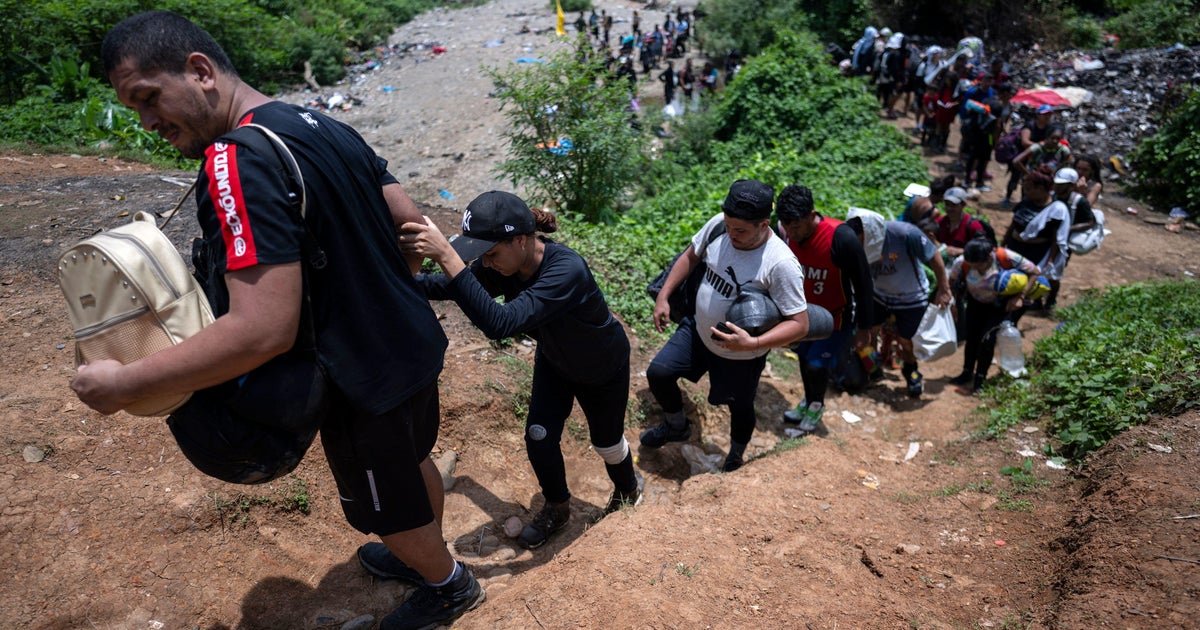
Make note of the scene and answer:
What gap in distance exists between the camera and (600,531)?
338cm

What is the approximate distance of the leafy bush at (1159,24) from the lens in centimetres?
1672

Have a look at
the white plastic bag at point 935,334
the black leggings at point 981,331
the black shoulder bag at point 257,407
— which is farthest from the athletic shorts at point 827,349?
the black shoulder bag at point 257,407

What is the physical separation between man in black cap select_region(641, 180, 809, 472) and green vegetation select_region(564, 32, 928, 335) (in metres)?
1.45

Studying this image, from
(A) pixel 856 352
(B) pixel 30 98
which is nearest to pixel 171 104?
(A) pixel 856 352

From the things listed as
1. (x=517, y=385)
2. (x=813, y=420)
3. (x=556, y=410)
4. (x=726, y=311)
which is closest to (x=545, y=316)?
(x=556, y=410)

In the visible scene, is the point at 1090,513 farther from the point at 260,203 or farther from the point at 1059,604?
the point at 260,203

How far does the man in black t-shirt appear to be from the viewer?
1895 mm

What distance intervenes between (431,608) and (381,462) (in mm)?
733

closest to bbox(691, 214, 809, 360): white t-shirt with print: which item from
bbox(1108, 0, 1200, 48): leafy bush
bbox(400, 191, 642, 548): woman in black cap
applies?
bbox(400, 191, 642, 548): woman in black cap

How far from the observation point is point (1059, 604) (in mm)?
2848

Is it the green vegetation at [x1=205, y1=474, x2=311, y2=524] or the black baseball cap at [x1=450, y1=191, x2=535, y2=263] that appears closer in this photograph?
the black baseball cap at [x1=450, y1=191, x2=535, y2=263]

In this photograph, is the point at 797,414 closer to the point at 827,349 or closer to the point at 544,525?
the point at 827,349

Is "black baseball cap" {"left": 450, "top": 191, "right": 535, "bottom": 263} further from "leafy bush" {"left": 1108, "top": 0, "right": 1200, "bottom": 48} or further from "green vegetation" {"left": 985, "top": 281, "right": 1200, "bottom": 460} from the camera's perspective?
"leafy bush" {"left": 1108, "top": 0, "right": 1200, "bottom": 48}

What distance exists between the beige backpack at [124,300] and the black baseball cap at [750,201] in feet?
8.11
